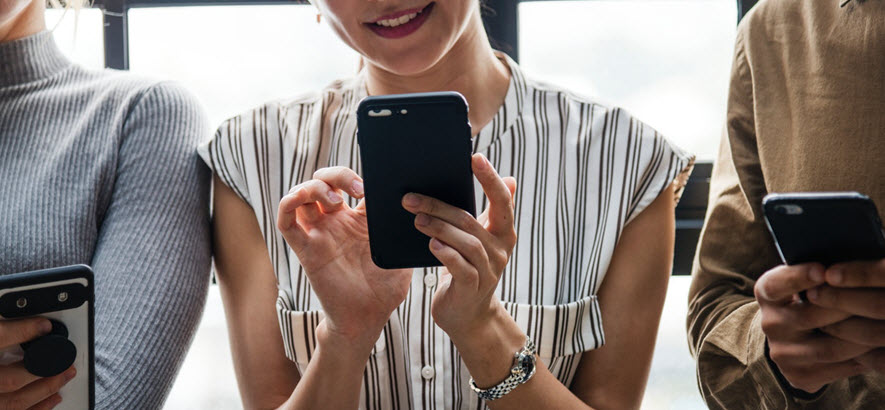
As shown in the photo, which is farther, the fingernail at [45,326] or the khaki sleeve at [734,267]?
the khaki sleeve at [734,267]

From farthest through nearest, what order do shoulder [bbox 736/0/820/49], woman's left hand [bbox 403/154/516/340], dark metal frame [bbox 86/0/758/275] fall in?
dark metal frame [bbox 86/0/758/275], shoulder [bbox 736/0/820/49], woman's left hand [bbox 403/154/516/340]

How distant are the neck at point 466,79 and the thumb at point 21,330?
2.30ft

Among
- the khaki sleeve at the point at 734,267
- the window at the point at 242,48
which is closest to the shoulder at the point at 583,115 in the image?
the khaki sleeve at the point at 734,267

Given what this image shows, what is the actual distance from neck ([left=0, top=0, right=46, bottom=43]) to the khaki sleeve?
120 centimetres

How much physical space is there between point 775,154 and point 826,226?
359 millimetres

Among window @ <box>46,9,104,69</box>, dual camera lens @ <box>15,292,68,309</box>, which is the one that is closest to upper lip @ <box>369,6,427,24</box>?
dual camera lens @ <box>15,292,68,309</box>

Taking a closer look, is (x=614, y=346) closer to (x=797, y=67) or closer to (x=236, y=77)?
(x=797, y=67)

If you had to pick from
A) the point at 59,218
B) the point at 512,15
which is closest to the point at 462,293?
the point at 59,218

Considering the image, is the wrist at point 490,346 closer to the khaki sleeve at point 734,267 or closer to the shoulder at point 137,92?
the khaki sleeve at point 734,267

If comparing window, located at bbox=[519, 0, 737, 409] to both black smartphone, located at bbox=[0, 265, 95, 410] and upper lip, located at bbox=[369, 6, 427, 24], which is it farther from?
black smartphone, located at bbox=[0, 265, 95, 410]

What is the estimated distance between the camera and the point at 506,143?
5.09 ft

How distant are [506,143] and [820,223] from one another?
607 millimetres

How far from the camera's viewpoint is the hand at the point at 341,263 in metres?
1.26

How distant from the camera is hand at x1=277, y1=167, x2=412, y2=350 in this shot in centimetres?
126
